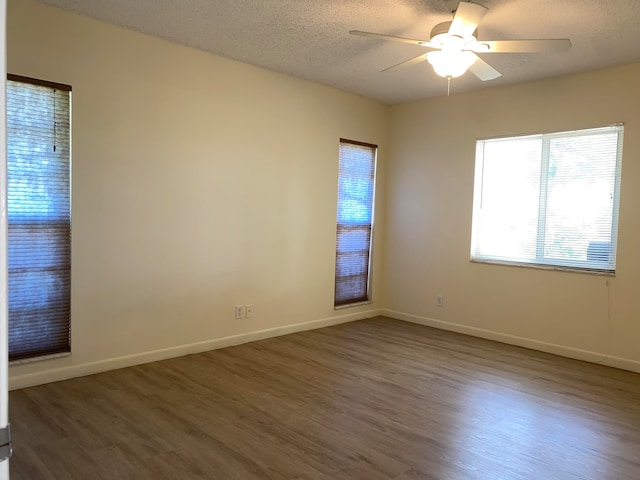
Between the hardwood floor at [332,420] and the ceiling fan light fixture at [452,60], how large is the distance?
2223 millimetres

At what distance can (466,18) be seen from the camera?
8.95 ft

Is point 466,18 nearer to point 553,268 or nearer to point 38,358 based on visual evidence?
point 553,268

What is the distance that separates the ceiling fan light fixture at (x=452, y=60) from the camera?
290 centimetres

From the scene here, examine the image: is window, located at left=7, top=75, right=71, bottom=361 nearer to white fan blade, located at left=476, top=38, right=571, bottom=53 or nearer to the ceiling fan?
the ceiling fan

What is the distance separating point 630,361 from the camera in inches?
160

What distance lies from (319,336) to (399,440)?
7.53ft

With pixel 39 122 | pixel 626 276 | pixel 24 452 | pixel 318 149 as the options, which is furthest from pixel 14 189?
pixel 626 276

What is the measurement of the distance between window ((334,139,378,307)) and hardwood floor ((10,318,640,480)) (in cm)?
145

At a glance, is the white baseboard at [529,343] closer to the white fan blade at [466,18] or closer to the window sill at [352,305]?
the window sill at [352,305]

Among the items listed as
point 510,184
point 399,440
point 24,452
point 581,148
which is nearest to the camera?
point 24,452

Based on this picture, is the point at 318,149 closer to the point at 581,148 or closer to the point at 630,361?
the point at 581,148

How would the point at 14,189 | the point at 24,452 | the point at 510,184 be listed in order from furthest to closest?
1. the point at 510,184
2. the point at 14,189
3. the point at 24,452

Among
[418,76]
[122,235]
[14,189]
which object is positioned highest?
[418,76]

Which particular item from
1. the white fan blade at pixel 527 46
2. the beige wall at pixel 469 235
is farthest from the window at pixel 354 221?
the white fan blade at pixel 527 46
